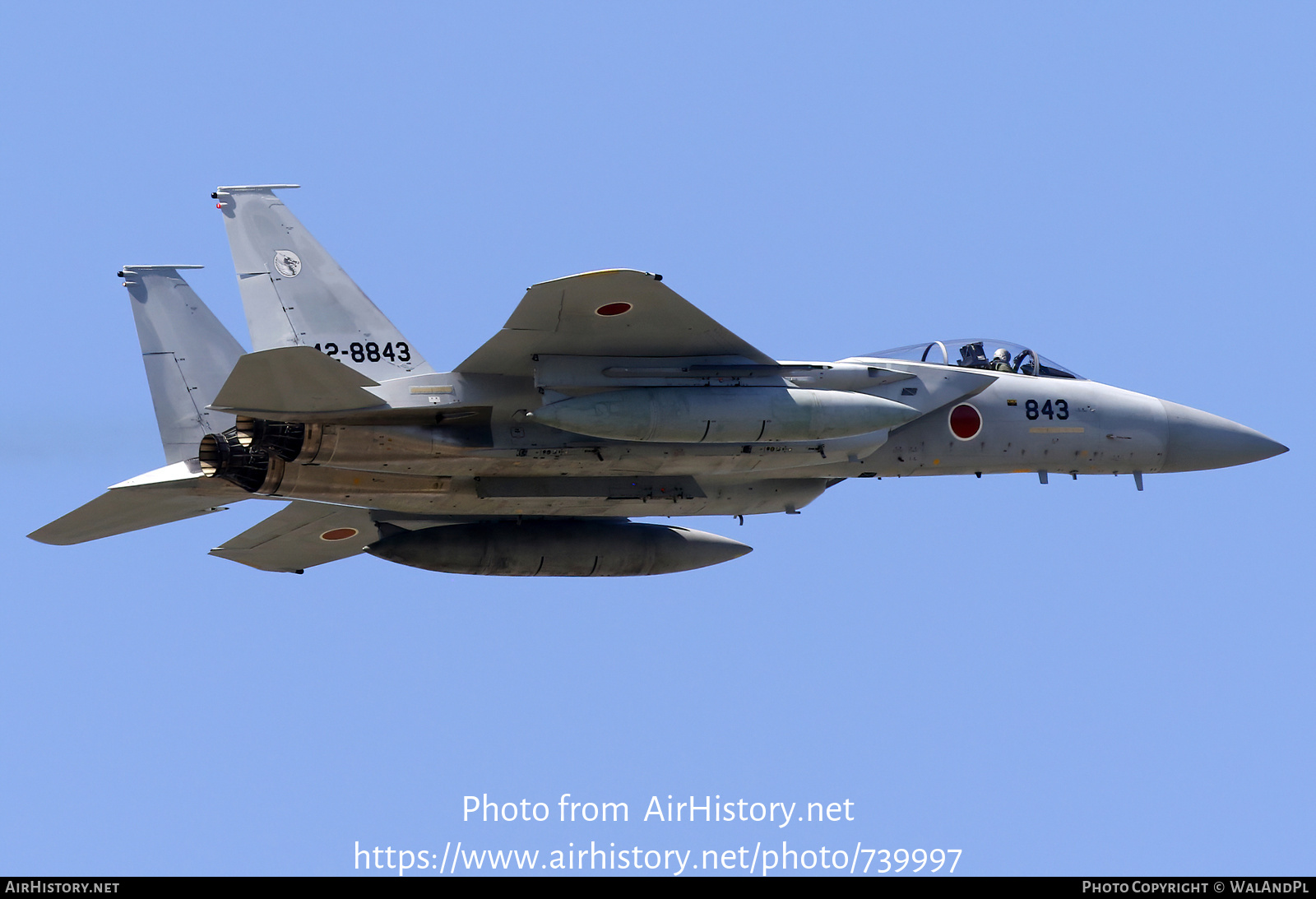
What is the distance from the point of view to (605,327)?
A: 16719 mm

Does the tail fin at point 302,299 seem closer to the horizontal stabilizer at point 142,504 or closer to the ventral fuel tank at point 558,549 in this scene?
the ventral fuel tank at point 558,549

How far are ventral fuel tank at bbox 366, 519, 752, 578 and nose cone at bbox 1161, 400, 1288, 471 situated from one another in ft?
17.1

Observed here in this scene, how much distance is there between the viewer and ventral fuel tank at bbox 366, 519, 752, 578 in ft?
63.9

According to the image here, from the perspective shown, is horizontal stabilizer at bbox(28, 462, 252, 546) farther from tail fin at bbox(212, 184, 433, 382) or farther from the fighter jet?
tail fin at bbox(212, 184, 433, 382)

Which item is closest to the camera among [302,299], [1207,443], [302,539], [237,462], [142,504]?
[237,462]

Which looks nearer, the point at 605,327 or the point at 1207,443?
the point at 605,327

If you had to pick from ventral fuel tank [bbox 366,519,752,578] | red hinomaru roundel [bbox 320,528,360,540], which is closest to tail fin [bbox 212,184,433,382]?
ventral fuel tank [bbox 366,519,752,578]

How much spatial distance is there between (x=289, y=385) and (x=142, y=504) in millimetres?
3405

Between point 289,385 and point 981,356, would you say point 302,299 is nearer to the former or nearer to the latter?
point 289,385

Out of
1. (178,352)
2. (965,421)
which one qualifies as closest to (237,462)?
(178,352)

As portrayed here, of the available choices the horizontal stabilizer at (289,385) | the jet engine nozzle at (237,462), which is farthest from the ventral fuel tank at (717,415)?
the jet engine nozzle at (237,462)

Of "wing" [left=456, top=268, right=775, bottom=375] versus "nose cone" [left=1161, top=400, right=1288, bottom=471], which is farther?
"nose cone" [left=1161, top=400, right=1288, bottom=471]
